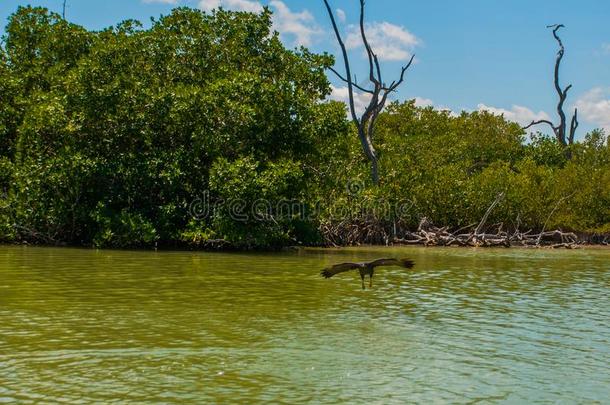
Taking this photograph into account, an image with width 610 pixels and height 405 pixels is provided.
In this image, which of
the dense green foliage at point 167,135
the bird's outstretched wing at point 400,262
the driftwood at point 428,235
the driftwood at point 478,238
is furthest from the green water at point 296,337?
the driftwood at point 478,238

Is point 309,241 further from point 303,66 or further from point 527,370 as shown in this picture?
point 527,370

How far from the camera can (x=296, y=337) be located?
8.84 metres

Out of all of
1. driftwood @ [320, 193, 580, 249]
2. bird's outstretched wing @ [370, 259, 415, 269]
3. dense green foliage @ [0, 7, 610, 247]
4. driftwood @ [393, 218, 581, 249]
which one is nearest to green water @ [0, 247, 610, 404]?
bird's outstretched wing @ [370, 259, 415, 269]

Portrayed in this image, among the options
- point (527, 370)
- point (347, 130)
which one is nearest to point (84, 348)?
point (527, 370)

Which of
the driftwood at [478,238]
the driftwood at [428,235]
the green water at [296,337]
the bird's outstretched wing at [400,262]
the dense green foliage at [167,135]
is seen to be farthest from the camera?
the driftwood at [478,238]

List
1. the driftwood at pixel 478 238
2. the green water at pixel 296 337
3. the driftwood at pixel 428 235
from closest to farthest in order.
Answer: the green water at pixel 296 337
the driftwood at pixel 428 235
the driftwood at pixel 478 238

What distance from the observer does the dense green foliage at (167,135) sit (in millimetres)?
21922

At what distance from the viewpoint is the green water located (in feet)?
22.0

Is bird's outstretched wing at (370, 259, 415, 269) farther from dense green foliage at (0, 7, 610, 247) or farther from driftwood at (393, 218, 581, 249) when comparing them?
driftwood at (393, 218, 581, 249)

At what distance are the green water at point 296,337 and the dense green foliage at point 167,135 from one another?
21.1 ft

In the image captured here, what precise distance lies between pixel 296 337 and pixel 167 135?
1537 centimetres

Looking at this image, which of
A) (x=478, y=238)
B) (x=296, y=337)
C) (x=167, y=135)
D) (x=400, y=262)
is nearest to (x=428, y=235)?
(x=478, y=238)

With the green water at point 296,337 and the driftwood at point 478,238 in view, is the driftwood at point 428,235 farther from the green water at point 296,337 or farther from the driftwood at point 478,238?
the green water at point 296,337

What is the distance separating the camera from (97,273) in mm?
15188
